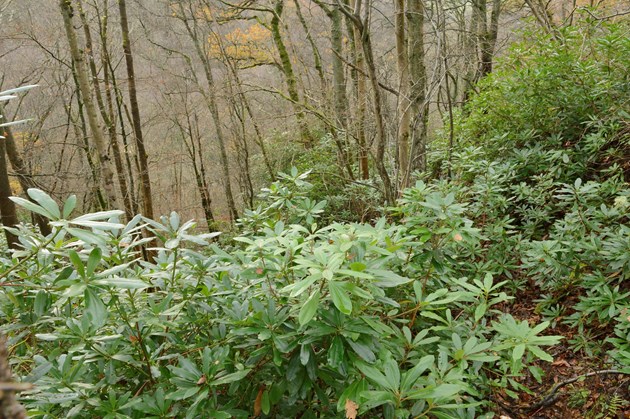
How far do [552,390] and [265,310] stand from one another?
6.38ft

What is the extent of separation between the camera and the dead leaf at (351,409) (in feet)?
4.10

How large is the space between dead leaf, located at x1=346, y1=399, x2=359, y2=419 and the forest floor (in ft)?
4.59

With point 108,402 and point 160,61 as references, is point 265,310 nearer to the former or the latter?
point 108,402

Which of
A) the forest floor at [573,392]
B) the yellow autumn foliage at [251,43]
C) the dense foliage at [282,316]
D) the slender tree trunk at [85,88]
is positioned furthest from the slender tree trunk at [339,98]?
the forest floor at [573,392]

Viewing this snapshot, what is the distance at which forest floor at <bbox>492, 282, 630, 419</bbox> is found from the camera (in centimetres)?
220

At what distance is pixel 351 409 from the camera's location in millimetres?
1257

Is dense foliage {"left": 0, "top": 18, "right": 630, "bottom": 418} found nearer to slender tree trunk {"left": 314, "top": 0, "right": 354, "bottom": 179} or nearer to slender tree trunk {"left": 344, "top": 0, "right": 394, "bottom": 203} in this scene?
slender tree trunk {"left": 344, "top": 0, "right": 394, "bottom": 203}

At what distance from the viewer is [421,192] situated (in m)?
2.29

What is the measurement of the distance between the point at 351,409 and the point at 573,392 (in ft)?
5.95

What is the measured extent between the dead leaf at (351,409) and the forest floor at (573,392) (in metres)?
1.40

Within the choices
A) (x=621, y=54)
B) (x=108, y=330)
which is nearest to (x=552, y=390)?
(x=108, y=330)

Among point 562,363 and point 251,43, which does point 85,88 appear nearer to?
point 251,43

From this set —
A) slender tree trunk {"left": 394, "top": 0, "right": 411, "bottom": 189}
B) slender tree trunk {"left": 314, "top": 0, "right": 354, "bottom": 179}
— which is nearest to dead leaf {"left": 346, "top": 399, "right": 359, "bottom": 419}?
slender tree trunk {"left": 394, "top": 0, "right": 411, "bottom": 189}

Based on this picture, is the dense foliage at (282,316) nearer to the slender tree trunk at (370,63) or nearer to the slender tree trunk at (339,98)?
the slender tree trunk at (370,63)
